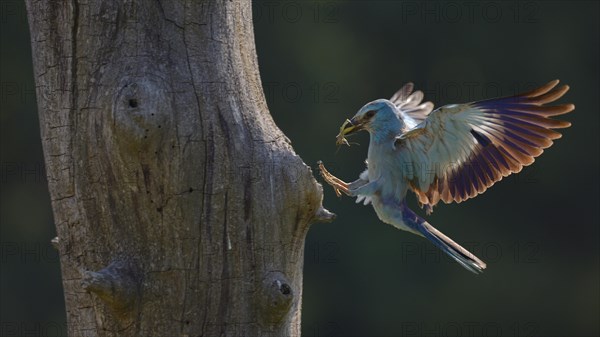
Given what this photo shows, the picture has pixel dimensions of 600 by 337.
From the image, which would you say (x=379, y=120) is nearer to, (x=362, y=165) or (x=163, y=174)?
(x=163, y=174)

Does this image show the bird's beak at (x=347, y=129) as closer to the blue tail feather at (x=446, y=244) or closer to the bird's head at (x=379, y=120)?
the bird's head at (x=379, y=120)

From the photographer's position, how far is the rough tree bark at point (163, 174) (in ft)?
11.4

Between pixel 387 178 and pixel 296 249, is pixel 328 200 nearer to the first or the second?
pixel 387 178

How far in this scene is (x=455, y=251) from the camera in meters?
4.74

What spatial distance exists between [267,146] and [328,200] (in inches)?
365

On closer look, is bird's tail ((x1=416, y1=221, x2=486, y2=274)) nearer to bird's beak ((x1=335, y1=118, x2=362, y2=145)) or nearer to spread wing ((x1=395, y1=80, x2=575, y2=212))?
spread wing ((x1=395, y1=80, x2=575, y2=212))

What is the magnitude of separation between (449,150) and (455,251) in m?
0.50

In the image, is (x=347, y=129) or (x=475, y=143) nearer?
(x=475, y=143)

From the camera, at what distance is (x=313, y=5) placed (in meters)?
14.2

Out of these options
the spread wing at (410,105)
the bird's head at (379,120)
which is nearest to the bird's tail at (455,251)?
the bird's head at (379,120)

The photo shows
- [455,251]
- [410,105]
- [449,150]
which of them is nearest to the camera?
[455,251]

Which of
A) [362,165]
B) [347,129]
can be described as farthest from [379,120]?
[362,165]

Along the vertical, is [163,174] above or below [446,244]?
above

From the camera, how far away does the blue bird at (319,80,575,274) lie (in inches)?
181
